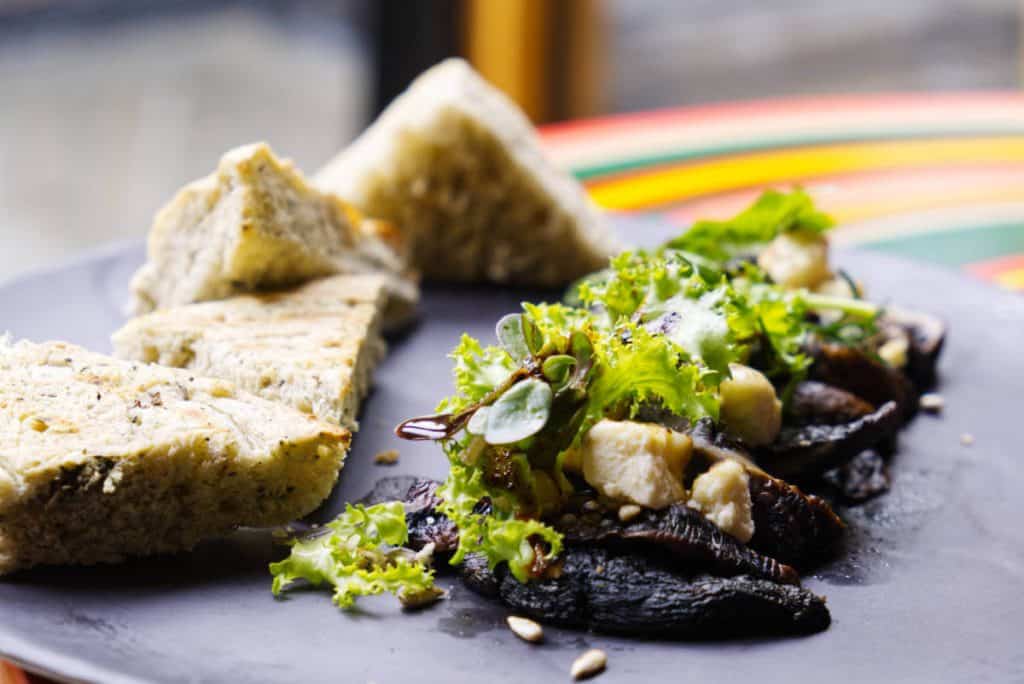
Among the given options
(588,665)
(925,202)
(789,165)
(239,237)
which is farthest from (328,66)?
(588,665)

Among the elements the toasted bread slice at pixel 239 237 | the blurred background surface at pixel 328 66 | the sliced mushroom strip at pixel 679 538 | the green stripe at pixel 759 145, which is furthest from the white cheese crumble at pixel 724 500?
the blurred background surface at pixel 328 66

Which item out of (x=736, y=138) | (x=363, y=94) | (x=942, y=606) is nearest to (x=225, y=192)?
(x=942, y=606)

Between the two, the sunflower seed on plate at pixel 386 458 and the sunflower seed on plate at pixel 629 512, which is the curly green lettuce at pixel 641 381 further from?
the sunflower seed on plate at pixel 386 458

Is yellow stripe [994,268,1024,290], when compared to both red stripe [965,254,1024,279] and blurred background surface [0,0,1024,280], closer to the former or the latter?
red stripe [965,254,1024,279]

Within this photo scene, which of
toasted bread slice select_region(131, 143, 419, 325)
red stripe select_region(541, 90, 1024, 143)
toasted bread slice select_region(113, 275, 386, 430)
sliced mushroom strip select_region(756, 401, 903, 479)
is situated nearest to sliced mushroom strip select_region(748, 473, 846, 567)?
sliced mushroom strip select_region(756, 401, 903, 479)

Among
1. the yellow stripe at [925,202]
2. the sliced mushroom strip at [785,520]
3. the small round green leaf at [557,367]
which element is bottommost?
the sliced mushroom strip at [785,520]

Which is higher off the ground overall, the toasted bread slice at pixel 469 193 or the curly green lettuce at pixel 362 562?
the toasted bread slice at pixel 469 193

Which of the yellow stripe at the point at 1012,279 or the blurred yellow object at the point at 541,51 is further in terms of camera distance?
the blurred yellow object at the point at 541,51
